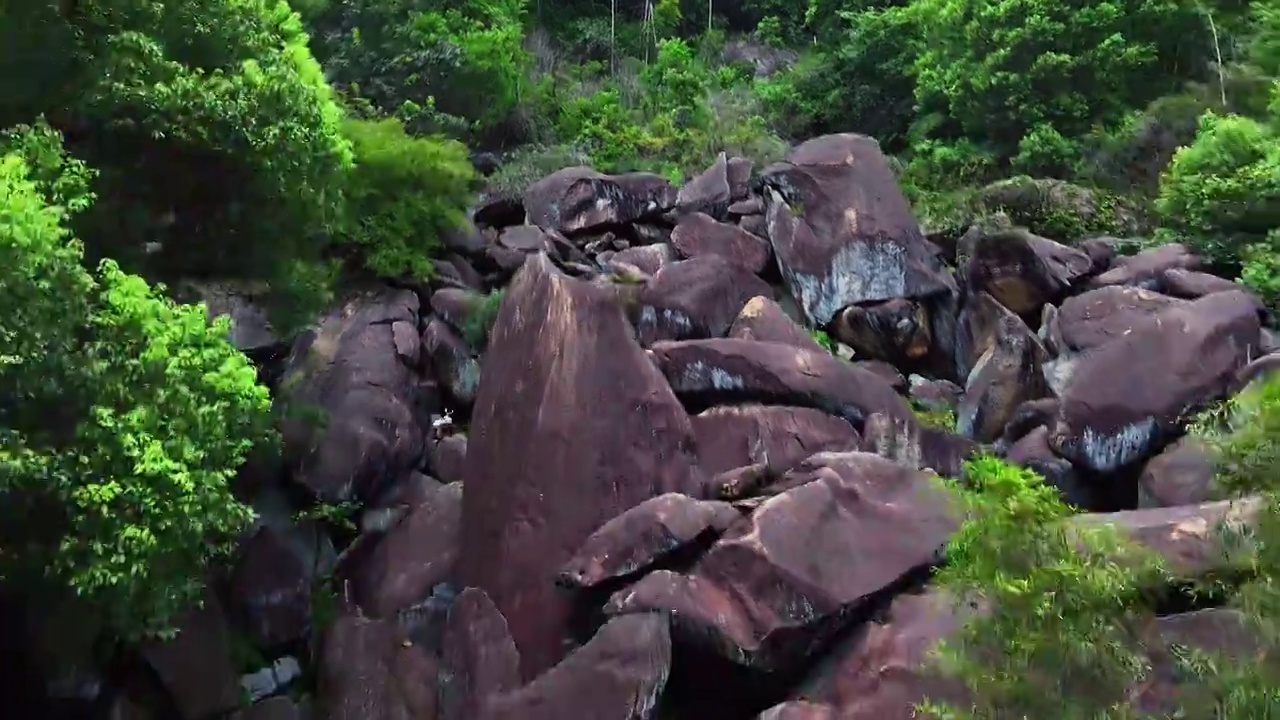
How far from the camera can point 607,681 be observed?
6.99m

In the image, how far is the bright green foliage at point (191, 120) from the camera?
696cm

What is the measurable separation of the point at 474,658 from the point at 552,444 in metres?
1.98

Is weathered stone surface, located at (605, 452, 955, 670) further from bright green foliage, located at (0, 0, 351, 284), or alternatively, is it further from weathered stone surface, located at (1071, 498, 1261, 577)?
bright green foliage, located at (0, 0, 351, 284)

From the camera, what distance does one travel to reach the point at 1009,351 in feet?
39.0

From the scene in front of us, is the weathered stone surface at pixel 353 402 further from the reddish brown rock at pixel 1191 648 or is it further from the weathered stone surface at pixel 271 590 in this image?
the reddish brown rock at pixel 1191 648

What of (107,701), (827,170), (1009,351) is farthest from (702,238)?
(107,701)

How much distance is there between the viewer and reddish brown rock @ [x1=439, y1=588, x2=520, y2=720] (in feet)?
24.4

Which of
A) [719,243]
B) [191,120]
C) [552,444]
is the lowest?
[719,243]

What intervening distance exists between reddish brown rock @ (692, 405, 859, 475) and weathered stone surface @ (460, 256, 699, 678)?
39 centimetres

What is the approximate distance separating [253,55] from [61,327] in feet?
10.7

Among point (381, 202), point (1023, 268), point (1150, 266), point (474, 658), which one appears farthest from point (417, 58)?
point (474, 658)

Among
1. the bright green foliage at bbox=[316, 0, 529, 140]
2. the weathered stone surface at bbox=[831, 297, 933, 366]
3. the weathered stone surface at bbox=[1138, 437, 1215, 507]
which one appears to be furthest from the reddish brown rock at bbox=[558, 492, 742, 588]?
the bright green foliage at bbox=[316, 0, 529, 140]

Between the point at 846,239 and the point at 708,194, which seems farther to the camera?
the point at 708,194

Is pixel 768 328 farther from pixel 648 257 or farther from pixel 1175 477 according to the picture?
pixel 1175 477
